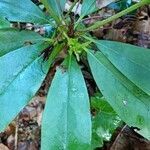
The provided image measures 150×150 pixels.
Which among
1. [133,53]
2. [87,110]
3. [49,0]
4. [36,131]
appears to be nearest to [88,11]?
[49,0]

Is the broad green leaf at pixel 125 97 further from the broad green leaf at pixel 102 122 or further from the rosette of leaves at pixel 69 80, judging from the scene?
the broad green leaf at pixel 102 122

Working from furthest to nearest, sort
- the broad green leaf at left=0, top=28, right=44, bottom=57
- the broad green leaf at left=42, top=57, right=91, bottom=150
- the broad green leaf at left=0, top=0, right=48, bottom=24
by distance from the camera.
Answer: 1. the broad green leaf at left=0, top=0, right=48, bottom=24
2. the broad green leaf at left=0, top=28, right=44, bottom=57
3. the broad green leaf at left=42, top=57, right=91, bottom=150

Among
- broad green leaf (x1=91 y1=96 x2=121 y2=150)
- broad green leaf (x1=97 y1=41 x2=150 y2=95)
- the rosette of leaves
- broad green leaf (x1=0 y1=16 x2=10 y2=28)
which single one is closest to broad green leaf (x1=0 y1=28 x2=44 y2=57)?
the rosette of leaves

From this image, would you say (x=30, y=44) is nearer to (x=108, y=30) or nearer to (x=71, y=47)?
(x=71, y=47)

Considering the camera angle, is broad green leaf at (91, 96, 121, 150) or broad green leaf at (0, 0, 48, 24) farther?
broad green leaf at (91, 96, 121, 150)

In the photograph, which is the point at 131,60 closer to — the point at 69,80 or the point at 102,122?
the point at 69,80

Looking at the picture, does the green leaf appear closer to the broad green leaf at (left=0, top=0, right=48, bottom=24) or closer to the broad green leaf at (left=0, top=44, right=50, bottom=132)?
the broad green leaf at (left=0, top=0, right=48, bottom=24)

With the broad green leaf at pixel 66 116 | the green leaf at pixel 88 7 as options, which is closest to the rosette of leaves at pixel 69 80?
the broad green leaf at pixel 66 116
